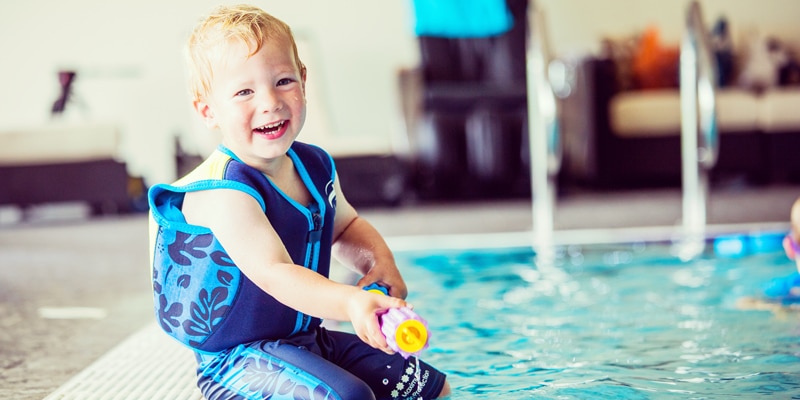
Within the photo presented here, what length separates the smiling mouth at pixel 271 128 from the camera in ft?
4.17

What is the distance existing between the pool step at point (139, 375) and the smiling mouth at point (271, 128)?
47cm

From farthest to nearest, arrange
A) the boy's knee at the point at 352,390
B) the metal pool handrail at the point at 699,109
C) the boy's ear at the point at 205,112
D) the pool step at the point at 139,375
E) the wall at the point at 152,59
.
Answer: the wall at the point at 152,59
the metal pool handrail at the point at 699,109
the pool step at the point at 139,375
the boy's ear at the point at 205,112
the boy's knee at the point at 352,390

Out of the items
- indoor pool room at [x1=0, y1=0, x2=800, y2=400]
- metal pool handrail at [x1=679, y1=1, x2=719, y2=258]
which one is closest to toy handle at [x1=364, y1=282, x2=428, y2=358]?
indoor pool room at [x1=0, y1=0, x2=800, y2=400]

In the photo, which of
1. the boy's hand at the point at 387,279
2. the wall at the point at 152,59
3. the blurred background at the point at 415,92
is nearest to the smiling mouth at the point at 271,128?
the boy's hand at the point at 387,279

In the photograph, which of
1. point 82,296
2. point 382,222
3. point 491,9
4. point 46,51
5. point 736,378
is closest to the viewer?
point 736,378

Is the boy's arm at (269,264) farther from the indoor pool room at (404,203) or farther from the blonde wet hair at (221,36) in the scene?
the blonde wet hair at (221,36)

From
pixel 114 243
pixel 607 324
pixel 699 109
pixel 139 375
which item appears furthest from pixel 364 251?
pixel 114 243

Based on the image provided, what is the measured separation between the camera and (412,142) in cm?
556

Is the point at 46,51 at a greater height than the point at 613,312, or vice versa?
the point at 46,51

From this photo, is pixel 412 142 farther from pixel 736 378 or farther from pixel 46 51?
pixel 736 378

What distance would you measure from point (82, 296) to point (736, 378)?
190 centimetres

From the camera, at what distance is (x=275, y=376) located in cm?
127

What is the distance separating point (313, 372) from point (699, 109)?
2.57 metres

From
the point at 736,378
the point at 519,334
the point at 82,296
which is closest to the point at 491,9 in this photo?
the point at 82,296
